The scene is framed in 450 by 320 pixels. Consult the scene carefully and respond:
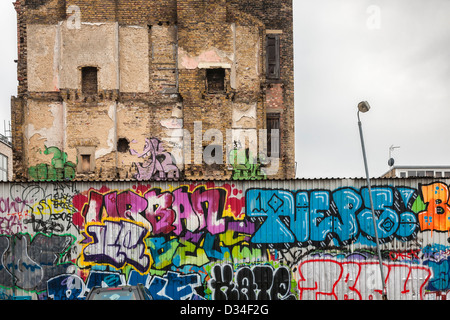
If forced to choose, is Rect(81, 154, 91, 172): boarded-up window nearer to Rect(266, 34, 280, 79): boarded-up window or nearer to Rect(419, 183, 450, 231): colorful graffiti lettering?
Rect(266, 34, 280, 79): boarded-up window

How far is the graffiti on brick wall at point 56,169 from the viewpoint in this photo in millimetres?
21438

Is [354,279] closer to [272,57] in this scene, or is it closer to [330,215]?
[330,215]

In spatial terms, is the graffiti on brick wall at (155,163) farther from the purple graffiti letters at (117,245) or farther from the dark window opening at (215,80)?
the purple graffiti letters at (117,245)

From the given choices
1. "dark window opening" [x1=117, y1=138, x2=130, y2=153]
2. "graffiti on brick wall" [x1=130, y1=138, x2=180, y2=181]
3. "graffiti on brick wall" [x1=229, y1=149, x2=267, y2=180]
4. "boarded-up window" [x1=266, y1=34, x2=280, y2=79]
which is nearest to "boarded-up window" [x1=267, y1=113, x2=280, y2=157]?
"graffiti on brick wall" [x1=229, y1=149, x2=267, y2=180]

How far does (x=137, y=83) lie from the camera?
21953 millimetres

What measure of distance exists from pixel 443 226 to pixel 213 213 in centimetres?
657

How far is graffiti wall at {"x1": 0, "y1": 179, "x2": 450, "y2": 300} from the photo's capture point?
13484mm

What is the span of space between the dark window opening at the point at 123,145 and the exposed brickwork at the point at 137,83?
0.16 feet

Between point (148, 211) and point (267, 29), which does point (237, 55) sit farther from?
point (148, 211)

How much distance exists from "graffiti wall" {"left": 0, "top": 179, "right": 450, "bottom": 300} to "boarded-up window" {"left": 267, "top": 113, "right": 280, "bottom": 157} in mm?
8724

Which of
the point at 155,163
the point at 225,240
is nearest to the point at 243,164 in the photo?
the point at 155,163

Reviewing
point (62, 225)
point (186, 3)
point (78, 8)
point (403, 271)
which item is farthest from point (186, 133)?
point (403, 271)

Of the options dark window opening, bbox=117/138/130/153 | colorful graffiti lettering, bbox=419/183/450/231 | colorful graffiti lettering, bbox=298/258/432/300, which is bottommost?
colorful graffiti lettering, bbox=298/258/432/300

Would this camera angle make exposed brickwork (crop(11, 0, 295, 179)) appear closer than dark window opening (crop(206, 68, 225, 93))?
Yes
